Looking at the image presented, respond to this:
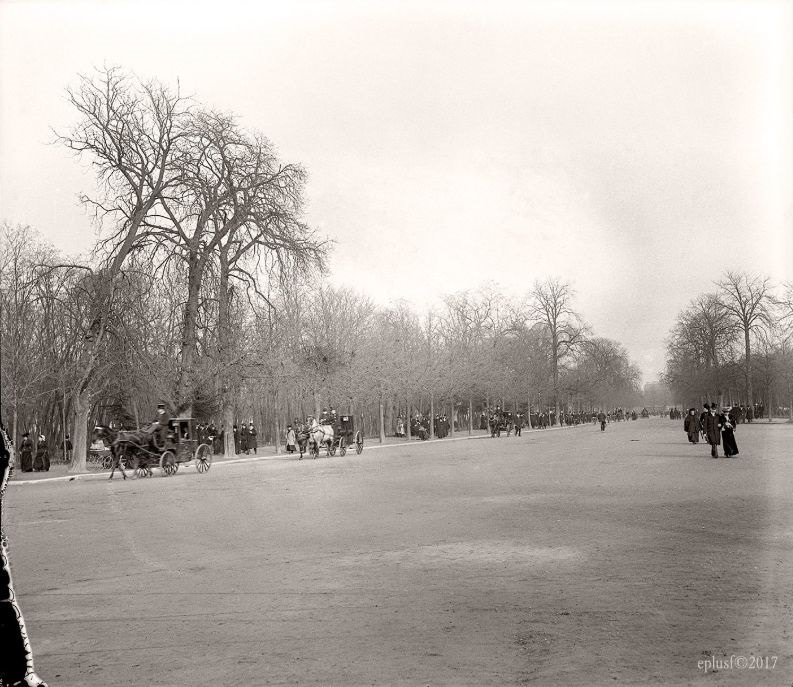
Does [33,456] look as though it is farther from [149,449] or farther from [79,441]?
[149,449]

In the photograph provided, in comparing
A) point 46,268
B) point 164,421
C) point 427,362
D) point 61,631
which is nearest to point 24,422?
point 46,268

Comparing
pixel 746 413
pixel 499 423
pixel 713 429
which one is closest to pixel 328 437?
pixel 713 429

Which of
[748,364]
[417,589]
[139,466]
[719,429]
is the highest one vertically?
[748,364]

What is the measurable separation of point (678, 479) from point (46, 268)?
20.0 metres

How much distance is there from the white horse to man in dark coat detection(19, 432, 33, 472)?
31.8ft

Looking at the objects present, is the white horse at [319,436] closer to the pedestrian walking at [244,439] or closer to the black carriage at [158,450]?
the black carriage at [158,450]

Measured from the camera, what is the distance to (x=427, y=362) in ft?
166

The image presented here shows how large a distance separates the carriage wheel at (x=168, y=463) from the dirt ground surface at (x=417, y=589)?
815 cm

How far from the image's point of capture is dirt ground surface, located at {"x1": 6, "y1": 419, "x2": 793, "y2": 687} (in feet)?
15.4

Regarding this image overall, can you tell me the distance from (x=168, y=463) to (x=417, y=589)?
17.6m

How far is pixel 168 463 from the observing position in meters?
22.9

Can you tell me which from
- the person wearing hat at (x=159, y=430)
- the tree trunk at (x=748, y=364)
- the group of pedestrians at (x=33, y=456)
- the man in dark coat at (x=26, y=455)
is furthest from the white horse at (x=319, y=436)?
the tree trunk at (x=748, y=364)

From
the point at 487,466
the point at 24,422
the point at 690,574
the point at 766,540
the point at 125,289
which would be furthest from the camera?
the point at 24,422

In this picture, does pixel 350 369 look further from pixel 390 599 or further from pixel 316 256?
pixel 390 599
